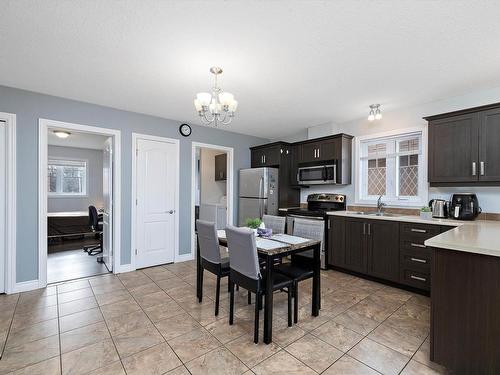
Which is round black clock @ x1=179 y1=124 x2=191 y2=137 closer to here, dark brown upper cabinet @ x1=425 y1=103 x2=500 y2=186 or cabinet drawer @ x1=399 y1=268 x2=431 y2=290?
dark brown upper cabinet @ x1=425 y1=103 x2=500 y2=186

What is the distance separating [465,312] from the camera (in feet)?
5.19

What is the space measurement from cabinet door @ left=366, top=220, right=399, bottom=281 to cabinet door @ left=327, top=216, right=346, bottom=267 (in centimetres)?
39

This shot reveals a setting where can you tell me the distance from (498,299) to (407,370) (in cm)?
76

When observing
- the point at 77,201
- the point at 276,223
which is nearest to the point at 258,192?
the point at 276,223

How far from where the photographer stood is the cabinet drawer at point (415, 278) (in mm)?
2898

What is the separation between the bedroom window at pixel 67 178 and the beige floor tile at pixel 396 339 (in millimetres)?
7471

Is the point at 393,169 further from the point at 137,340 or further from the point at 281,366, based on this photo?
the point at 137,340

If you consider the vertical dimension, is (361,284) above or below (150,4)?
below

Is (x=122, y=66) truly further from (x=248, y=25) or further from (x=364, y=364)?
(x=364, y=364)

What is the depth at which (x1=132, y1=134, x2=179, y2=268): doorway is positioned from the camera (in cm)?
388

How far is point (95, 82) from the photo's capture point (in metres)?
2.79

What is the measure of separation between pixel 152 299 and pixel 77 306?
74 cm

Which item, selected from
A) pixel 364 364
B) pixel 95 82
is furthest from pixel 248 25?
pixel 364 364

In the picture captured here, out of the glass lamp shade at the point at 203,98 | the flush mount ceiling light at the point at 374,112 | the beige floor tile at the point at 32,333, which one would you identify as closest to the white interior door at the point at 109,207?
the beige floor tile at the point at 32,333
